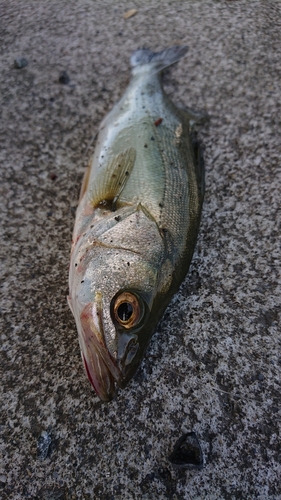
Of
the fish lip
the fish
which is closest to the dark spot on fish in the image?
the fish

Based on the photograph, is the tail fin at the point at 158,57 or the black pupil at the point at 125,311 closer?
the black pupil at the point at 125,311

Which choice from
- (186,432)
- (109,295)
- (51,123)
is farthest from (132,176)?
(186,432)

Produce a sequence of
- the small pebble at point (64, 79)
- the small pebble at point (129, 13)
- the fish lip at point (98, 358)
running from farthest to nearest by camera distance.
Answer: the small pebble at point (129, 13) → the small pebble at point (64, 79) → the fish lip at point (98, 358)

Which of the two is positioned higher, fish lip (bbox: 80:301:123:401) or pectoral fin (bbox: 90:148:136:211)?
pectoral fin (bbox: 90:148:136:211)

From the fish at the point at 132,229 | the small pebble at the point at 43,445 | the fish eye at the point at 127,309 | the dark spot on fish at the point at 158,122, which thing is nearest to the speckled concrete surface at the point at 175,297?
the small pebble at the point at 43,445

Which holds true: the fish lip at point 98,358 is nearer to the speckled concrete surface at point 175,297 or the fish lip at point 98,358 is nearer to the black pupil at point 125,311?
the black pupil at point 125,311

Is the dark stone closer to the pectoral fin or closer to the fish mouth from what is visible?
the fish mouth

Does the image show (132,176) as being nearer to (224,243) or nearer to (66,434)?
(224,243)

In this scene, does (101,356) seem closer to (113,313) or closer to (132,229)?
(113,313)
